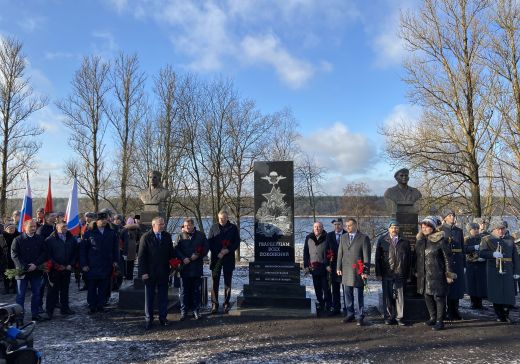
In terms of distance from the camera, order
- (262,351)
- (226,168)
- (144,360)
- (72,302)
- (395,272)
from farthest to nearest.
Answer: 1. (226,168)
2. (72,302)
3. (395,272)
4. (262,351)
5. (144,360)

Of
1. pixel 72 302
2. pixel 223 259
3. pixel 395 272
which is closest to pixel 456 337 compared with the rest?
pixel 395 272

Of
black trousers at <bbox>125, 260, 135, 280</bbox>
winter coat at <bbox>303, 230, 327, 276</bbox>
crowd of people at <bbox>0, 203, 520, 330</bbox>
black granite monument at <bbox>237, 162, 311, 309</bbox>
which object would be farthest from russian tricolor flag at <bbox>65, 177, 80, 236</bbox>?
winter coat at <bbox>303, 230, 327, 276</bbox>

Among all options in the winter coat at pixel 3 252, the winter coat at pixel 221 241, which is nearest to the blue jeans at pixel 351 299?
the winter coat at pixel 221 241

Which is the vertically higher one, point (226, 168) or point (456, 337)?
point (226, 168)

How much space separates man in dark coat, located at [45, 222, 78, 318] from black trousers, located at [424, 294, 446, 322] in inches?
270

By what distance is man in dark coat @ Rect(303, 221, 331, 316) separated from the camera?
8203 mm

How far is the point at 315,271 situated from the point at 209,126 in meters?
16.1

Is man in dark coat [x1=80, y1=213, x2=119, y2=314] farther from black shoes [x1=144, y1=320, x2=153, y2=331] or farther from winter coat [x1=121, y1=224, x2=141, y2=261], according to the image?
winter coat [x1=121, y1=224, x2=141, y2=261]

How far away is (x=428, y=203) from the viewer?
16.8 metres

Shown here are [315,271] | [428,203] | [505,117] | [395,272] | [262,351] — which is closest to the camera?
[262,351]

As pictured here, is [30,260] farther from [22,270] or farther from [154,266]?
[154,266]

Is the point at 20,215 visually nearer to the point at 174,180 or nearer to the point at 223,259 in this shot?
the point at 223,259

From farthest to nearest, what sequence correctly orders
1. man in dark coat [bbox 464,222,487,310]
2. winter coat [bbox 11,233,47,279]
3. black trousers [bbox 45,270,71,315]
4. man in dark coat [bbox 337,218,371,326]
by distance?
1. man in dark coat [bbox 464,222,487,310]
2. black trousers [bbox 45,270,71,315]
3. winter coat [bbox 11,233,47,279]
4. man in dark coat [bbox 337,218,371,326]

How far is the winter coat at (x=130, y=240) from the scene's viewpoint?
1146 centimetres
